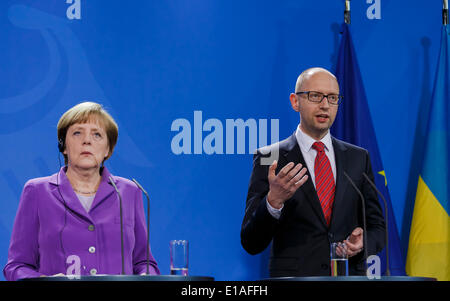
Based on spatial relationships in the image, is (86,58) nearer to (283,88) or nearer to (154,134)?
(154,134)

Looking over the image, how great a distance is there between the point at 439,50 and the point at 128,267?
256cm

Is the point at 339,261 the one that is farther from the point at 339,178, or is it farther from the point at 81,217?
the point at 81,217

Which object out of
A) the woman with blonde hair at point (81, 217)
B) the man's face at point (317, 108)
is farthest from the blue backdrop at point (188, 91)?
the woman with blonde hair at point (81, 217)

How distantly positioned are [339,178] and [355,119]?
33.2 inches

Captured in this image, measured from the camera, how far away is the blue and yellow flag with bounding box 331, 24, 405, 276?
4120 mm

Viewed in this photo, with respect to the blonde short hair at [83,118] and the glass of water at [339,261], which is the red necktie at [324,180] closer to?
the glass of water at [339,261]

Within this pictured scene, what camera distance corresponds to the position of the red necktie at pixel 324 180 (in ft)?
11.2

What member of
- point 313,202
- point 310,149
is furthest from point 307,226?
point 310,149

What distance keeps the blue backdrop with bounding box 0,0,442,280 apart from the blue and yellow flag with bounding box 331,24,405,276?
15cm

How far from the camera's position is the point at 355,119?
417 centimetres

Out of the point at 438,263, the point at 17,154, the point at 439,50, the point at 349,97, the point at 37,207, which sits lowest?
the point at 438,263

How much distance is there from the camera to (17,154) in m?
4.10
